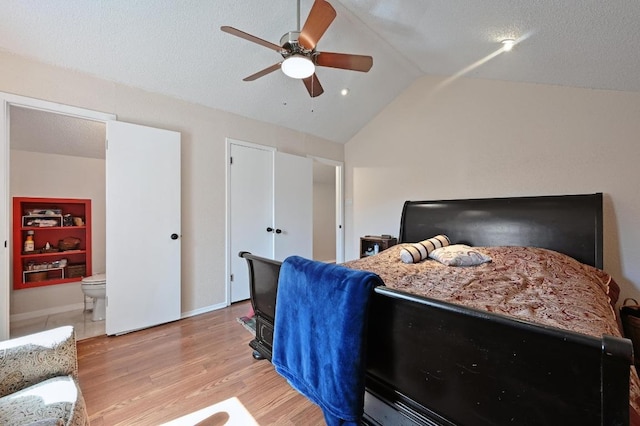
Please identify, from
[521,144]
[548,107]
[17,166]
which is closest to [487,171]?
[521,144]

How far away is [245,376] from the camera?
1968 mm

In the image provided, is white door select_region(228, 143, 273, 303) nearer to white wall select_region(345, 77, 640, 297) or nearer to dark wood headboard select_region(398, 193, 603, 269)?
white wall select_region(345, 77, 640, 297)

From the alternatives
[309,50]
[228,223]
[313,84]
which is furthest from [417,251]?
[228,223]

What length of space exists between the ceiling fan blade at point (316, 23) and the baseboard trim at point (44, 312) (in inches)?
160

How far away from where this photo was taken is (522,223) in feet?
9.15

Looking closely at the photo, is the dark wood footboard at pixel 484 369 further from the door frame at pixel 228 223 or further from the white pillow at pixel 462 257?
the door frame at pixel 228 223

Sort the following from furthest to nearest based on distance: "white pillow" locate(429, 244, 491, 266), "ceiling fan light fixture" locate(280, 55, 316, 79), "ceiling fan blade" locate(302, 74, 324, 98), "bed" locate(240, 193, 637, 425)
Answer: "ceiling fan blade" locate(302, 74, 324, 98) → "white pillow" locate(429, 244, 491, 266) → "ceiling fan light fixture" locate(280, 55, 316, 79) → "bed" locate(240, 193, 637, 425)

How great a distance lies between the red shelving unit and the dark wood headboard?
4.38 meters

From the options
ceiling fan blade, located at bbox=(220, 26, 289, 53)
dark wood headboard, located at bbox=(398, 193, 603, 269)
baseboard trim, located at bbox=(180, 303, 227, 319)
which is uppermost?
ceiling fan blade, located at bbox=(220, 26, 289, 53)

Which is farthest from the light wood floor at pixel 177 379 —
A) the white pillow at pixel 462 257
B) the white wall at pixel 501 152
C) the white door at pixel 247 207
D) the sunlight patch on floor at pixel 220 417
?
the white wall at pixel 501 152

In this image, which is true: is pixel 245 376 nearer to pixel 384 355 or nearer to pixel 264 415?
pixel 264 415

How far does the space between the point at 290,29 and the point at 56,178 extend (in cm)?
336

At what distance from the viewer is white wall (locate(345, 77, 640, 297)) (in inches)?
95.5

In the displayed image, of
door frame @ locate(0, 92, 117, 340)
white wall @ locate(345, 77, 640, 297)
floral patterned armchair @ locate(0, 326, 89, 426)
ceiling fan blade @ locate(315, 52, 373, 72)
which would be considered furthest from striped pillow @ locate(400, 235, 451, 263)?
door frame @ locate(0, 92, 117, 340)
